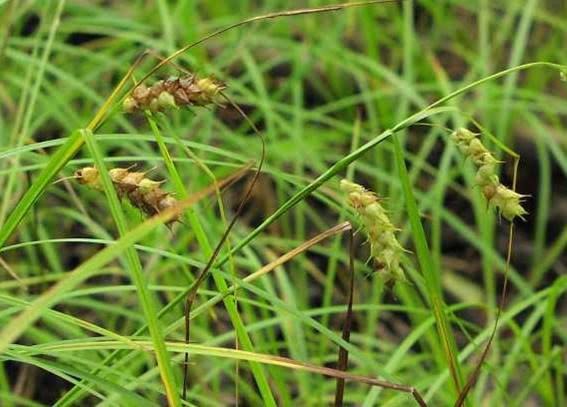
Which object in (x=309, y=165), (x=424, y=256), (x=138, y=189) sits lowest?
(x=309, y=165)

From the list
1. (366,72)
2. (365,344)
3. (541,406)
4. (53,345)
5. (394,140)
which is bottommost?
(541,406)

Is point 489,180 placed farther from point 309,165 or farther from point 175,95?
point 309,165

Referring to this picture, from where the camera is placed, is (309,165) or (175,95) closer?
(175,95)

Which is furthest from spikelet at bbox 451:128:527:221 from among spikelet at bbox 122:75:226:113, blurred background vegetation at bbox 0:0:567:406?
blurred background vegetation at bbox 0:0:567:406

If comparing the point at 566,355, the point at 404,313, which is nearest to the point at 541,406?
the point at 566,355

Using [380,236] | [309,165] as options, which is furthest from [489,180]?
[309,165]

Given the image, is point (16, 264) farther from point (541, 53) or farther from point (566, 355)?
point (541, 53)
